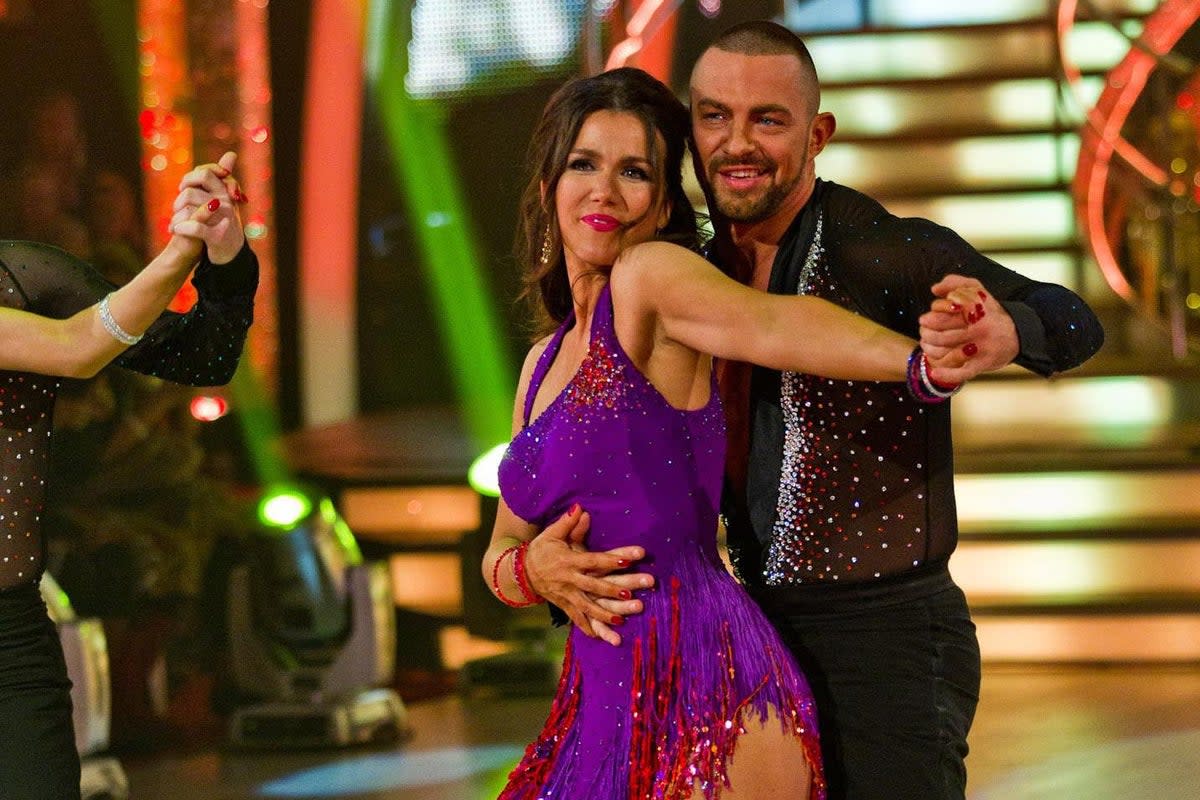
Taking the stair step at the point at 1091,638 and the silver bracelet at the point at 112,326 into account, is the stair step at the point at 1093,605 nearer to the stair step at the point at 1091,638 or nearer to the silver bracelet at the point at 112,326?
the stair step at the point at 1091,638

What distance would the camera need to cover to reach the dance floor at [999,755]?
449cm

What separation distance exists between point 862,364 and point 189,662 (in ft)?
13.2

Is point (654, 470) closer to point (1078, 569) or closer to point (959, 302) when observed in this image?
point (959, 302)

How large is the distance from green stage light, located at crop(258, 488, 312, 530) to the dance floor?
2.44 feet

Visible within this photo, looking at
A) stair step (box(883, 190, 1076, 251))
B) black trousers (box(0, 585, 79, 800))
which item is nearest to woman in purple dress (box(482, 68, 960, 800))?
black trousers (box(0, 585, 79, 800))

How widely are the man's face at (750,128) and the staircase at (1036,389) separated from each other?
3.93m

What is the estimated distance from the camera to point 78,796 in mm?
2301

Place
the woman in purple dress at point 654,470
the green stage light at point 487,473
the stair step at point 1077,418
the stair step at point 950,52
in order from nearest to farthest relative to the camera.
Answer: the woman in purple dress at point 654,470, the green stage light at point 487,473, the stair step at point 1077,418, the stair step at point 950,52

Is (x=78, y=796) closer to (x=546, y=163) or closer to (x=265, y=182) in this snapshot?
(x=546, y=163)

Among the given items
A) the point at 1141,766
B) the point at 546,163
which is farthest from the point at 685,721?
the point at 1141,766

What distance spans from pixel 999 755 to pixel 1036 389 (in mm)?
2221

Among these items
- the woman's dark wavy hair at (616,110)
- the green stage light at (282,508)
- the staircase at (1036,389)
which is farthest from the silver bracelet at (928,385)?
the staircase at (1036,389)

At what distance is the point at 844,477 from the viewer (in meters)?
2.29

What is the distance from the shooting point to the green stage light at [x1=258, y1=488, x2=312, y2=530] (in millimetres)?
5500
